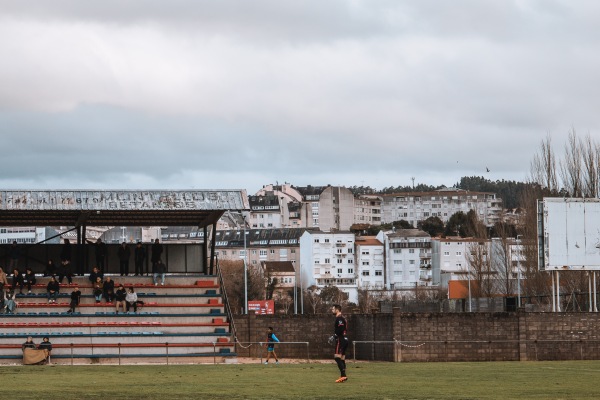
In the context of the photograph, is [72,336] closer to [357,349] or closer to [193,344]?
[193,344]

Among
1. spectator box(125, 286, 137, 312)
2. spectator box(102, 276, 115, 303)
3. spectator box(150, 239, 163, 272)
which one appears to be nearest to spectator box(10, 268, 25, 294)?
spectator box(102, 276, 115, 303)

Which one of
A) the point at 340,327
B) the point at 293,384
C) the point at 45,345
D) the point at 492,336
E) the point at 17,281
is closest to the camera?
the point at 293,384

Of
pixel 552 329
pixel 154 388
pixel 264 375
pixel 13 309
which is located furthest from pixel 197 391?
pixel 552 329

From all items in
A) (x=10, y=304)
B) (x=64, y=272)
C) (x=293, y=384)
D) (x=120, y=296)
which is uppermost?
(x=64, y=272)

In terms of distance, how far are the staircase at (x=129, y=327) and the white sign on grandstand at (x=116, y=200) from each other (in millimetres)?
3388

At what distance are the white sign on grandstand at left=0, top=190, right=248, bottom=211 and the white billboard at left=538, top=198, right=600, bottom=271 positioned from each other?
13.9m

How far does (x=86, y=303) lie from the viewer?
1906 inches

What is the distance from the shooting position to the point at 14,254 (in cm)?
Result: 5278

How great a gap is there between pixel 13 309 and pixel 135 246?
919 centimetres

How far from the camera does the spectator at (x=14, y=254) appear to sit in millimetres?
52662

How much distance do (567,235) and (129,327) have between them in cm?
1999

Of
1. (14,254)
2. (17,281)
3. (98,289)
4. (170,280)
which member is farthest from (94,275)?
(14,254)

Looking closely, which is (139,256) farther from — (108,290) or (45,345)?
(45,345)

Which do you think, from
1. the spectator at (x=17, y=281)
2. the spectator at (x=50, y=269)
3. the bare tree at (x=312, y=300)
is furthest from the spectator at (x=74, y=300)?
the bare tree at (x=312, y=300)
